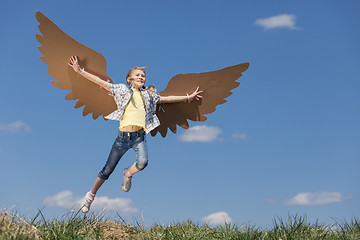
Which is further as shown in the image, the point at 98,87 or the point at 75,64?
the point at 98,87

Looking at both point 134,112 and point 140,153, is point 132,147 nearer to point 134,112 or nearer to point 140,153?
point 140,153

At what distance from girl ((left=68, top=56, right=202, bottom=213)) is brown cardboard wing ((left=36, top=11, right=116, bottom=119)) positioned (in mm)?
137

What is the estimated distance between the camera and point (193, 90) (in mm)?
6160

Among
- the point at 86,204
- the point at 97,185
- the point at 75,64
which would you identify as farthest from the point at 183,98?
the point at 86,204

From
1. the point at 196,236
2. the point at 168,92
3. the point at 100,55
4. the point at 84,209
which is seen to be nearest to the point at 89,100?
the point at 100,55

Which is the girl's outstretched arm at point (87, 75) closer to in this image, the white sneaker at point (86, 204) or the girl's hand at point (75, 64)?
the girl's hand at point (75, 64)

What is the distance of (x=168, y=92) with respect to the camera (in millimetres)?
6051

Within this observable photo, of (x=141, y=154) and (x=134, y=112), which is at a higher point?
(x=134, y=112)

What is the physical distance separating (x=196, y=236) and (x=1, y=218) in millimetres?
2324

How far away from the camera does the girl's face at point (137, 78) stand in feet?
18.7

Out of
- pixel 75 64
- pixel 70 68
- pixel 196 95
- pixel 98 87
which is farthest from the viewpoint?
pixel 196 95

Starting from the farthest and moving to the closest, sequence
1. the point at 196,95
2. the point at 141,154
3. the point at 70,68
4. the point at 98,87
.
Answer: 1. the point at 196,95
2. the point at 98,87
3. the point at 70,68
4. the point at 141,154

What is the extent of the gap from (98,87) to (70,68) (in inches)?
19.3

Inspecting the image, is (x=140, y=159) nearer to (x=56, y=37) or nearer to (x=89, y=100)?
(x=89, y=100)
